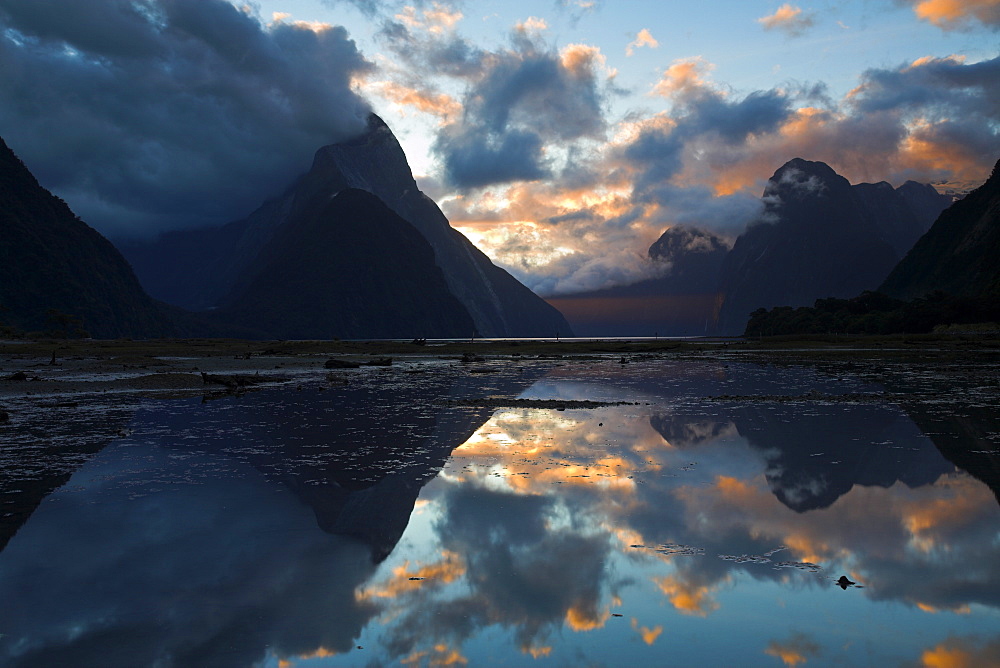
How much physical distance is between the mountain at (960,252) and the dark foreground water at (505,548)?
14561 centimetres

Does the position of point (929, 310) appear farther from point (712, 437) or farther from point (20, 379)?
point (20, 379)

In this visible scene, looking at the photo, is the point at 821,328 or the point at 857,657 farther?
the point at 821,328

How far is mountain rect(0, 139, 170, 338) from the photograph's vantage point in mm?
138625

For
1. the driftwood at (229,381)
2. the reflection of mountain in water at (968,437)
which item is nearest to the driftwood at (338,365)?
the driftwood at (229,381)

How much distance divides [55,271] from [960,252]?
233911 millimetres

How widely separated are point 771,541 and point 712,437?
901 cm

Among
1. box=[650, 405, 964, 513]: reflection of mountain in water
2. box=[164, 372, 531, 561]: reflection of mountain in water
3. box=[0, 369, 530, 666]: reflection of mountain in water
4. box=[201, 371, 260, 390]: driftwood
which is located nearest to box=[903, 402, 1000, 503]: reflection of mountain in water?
box=[650, 405, 964, 513]: reflection of mountain in water

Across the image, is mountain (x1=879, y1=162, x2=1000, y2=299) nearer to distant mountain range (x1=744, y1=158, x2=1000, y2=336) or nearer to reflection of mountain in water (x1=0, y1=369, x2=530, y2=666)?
distant mountain range (x1=744, y1=158, x2=1000, y2=336)

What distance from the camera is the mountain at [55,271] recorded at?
138625 mm

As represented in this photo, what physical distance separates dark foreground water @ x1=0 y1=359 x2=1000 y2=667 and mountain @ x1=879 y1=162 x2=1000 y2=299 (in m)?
146

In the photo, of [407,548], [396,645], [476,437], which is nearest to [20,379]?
[476,437]

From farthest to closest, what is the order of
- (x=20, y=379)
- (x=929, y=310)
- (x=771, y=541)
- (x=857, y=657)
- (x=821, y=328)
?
(x=821, y=328) → (x=929, y=310) → (x=20, y=379) → (x=771, y=541) → (x=857, y=657)

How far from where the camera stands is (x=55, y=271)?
150m

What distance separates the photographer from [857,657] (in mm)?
5391
